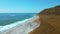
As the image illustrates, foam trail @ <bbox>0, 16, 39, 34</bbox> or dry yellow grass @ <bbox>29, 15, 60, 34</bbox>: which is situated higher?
dry yellow grass @ <bbox>29, 15, 60, 34</bbox>

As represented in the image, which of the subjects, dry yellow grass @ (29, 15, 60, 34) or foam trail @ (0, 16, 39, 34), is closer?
dry yellow grass @ (29, 15, 60, 34)

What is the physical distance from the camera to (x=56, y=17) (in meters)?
1.46

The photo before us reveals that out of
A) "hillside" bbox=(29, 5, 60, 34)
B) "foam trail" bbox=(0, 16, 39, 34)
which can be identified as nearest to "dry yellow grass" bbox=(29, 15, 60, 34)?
"hillside" bbox=(29, 5, 60, 34)

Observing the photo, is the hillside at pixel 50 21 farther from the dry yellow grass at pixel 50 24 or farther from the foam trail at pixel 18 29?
the foam trail at pixel 18 29

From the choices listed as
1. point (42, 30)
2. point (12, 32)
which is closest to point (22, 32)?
point (12, 32)

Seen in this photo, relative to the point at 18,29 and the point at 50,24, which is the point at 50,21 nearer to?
the point at 50,24

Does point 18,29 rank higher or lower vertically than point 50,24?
lower

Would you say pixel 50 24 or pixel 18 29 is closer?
pixel 50 24

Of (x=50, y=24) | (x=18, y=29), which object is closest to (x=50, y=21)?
(x=50, y=24)

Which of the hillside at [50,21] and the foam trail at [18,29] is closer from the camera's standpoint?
the hillside at [50,21]

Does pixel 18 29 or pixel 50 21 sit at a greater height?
pixel 50 21

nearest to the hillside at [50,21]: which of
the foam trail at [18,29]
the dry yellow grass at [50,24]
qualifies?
the dry yellow grass at [50,24]

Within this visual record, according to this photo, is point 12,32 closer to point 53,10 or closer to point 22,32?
point 22,32

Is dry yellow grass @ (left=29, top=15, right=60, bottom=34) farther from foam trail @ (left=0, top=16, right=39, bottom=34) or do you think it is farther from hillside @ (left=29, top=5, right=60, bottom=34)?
foam trail @ (left=0, top=16, right=39, bottom=34)
